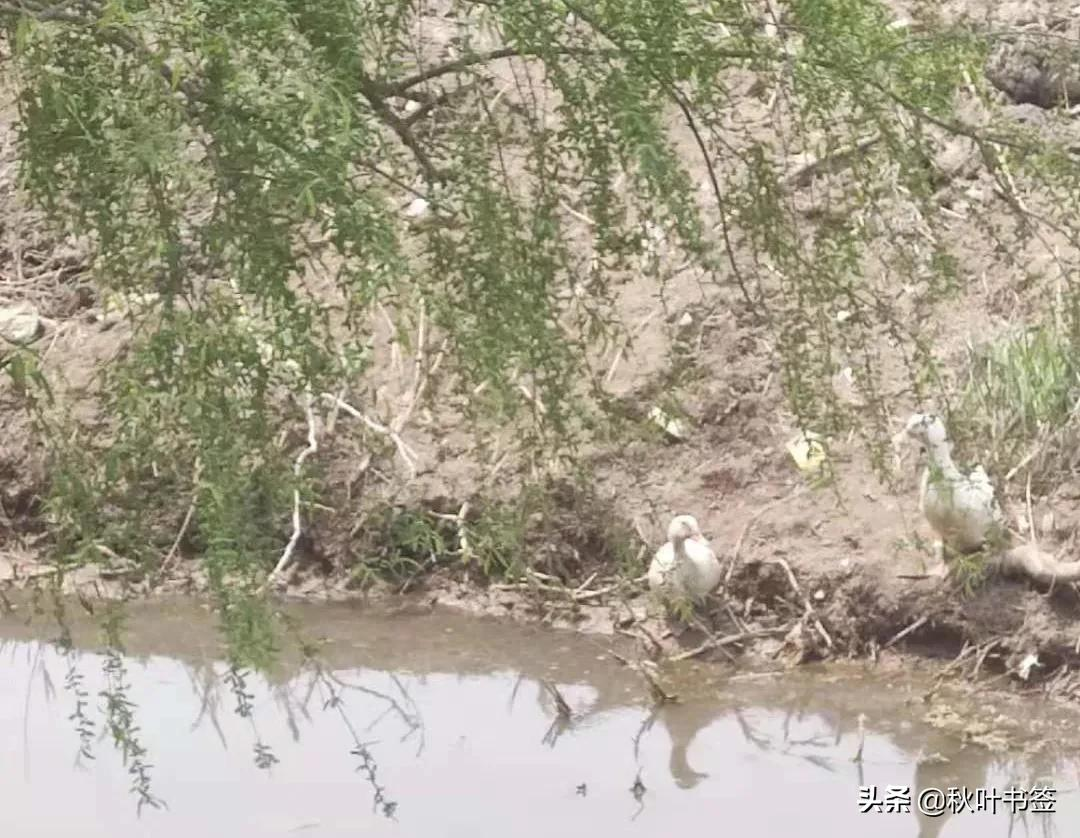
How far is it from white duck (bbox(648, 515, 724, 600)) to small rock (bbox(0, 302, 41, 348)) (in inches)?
81.6

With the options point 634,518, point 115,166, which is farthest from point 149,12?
point 634,518

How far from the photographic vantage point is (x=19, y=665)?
197 inches

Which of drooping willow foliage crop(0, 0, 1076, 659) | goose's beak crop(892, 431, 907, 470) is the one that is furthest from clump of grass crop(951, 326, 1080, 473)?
drooping willow foliage crop(0, 0, 1076, 659)

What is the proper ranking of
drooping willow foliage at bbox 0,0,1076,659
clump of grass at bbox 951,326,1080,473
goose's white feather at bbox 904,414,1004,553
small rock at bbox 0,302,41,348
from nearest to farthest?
drooping willow foliage at bbox 0,0,1076,659 < goose's white feather at bbox 904,414,1004,553 < clump of grass at bbox 951,326,1080,473 < small rock at bbox 0,302,41,348

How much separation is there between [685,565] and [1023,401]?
0.87 metres

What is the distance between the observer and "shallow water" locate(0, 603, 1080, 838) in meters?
3.97

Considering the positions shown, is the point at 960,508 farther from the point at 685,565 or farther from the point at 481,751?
the point at 481,751

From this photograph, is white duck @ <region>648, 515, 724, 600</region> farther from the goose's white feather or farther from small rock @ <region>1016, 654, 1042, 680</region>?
small rock @ <region>1016, 654, 1042, 680</region>

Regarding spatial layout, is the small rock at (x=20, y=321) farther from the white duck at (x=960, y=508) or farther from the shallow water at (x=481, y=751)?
the white duck at (x=960, y=508)

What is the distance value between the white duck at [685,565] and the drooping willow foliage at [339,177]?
1.84 metres

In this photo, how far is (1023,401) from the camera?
15.5 feet

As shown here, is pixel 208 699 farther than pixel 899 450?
No

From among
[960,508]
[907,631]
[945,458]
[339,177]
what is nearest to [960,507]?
[960,508]

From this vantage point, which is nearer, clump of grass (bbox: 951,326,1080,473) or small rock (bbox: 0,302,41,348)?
clump of grass (bbox: 951,326,1080,473)
